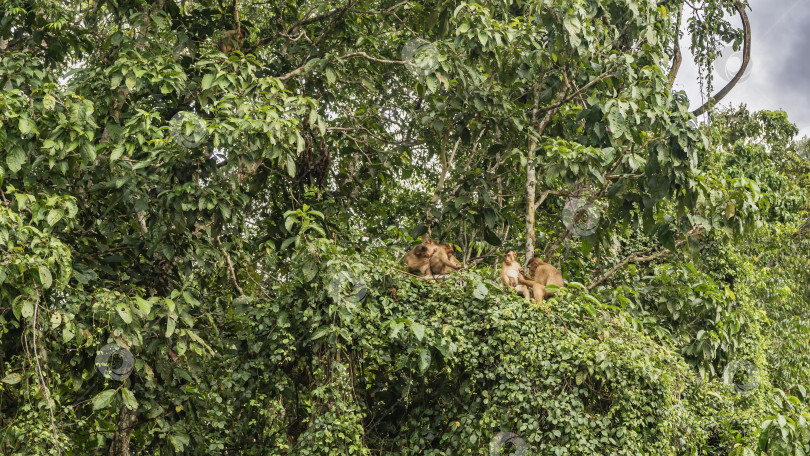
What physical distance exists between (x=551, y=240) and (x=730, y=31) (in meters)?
4.76

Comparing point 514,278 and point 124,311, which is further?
point 514,278

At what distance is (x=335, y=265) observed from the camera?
16.1 feet

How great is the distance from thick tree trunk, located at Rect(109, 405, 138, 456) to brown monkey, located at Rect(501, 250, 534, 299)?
2830mm

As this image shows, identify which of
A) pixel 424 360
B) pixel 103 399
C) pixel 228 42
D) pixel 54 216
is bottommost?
pixel 103 399

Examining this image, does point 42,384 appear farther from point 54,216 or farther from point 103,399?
point 54,216

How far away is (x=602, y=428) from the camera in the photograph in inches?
190

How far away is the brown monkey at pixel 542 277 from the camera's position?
544cm

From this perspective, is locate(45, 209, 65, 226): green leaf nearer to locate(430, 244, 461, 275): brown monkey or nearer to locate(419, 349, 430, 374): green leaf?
locate(419, 349, 430, 374): green leaf

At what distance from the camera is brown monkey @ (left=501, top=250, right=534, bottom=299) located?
5504 mm

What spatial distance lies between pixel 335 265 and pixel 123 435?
2.09m

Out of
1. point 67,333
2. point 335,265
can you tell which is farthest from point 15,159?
point 335,265

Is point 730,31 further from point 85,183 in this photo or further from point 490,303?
point 85,183

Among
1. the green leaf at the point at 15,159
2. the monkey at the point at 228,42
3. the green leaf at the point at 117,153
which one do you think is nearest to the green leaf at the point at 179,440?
the green leaf at the point at 117,153

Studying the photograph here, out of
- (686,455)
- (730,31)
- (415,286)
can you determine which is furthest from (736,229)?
(730,31)
